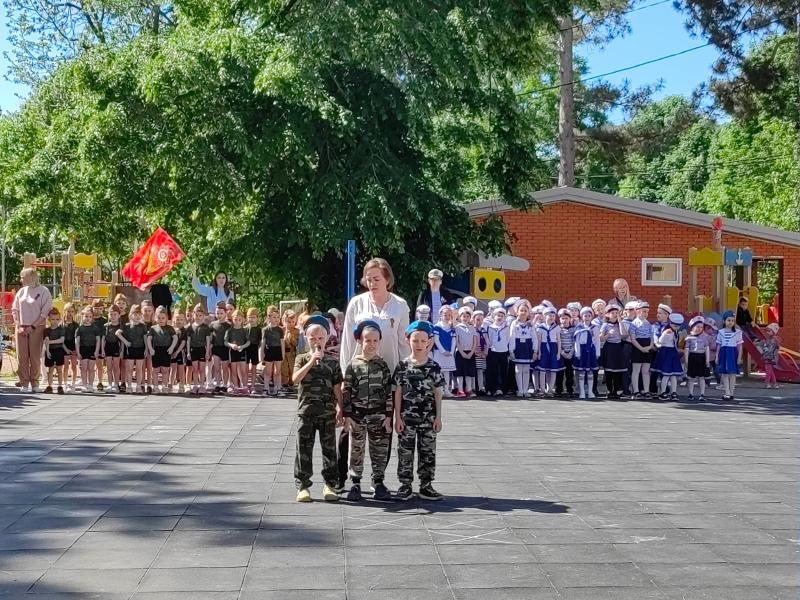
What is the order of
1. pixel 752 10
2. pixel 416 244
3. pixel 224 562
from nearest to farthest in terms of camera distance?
pixel 224 562, pixel 416 244, pixel 752 10

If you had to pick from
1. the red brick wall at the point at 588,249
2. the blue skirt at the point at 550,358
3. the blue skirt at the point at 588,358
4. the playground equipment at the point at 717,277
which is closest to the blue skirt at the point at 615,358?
the blue skirt at the point at 588,358

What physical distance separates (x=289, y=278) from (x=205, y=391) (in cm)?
380

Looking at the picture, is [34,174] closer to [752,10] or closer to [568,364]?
[568,364]

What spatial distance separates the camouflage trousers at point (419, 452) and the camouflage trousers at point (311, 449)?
1.86ft

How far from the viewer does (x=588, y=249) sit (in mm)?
26656

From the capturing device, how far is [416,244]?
72.7ft

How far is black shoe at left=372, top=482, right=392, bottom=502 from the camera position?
913 cm

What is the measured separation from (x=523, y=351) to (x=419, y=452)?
10496 millimetres

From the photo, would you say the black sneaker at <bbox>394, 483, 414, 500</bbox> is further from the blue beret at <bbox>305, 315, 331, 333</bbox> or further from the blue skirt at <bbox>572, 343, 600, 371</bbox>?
the blue skirt at <bbox>572, 343, 600, 371</bbox>

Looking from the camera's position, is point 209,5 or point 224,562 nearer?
point 224,562

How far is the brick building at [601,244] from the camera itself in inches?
1043

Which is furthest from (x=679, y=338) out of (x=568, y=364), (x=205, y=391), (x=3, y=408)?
(x=3, y=408)

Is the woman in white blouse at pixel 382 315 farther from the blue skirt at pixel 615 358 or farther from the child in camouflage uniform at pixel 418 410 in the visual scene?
the blue skirt at pixel 615 358

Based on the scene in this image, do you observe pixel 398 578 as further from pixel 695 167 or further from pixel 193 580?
pixel 695 167
